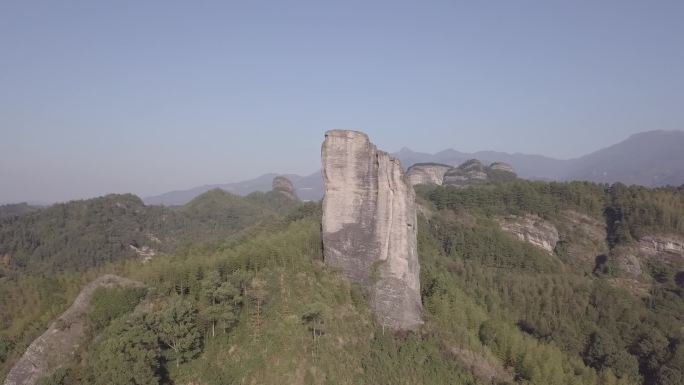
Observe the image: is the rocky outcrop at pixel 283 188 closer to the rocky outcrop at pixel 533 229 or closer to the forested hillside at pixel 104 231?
the forested hillside at pixel 104 231

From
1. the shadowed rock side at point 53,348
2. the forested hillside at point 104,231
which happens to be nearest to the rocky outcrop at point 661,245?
the forested hillside at point 104,231

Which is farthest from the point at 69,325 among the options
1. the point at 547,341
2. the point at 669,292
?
the point at 669,292

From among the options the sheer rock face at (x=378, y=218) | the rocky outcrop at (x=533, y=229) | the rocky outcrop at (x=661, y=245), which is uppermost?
the sheer rock face at (x=378, y=218)

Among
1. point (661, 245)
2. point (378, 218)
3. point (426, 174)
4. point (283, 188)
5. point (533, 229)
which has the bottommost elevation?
point (661, 245)

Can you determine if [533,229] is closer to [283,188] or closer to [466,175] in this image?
[466,175]

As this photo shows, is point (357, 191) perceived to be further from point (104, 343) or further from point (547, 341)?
point (547, 341)

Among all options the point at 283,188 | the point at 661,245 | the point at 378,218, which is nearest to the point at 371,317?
the point at 378,218
